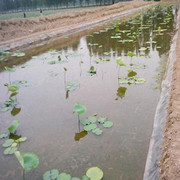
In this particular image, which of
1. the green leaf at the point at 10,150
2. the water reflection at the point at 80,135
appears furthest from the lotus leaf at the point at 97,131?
the green leaf at the point at 10,150

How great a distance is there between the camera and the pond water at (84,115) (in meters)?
2.18

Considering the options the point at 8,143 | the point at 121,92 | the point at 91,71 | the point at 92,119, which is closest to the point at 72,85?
the point at 91,71

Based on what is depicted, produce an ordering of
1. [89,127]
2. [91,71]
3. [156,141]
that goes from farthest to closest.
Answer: [91,71] → [89,127] → [156,141]

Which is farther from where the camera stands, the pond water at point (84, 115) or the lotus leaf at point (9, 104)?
the lotus leaf at point (9, 104)

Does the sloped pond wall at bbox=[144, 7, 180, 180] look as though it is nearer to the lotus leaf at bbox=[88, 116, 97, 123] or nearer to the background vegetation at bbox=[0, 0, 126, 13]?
the lotus leaf at bbox=[88, 116, 97, 123]

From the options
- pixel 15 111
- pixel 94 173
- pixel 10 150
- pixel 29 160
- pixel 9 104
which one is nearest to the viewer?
pixel 29 160

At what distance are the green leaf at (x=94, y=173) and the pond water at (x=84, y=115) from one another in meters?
0.14

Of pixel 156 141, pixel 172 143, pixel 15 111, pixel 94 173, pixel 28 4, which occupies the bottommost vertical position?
pixel 15 111

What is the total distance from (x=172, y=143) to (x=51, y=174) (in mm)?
1262

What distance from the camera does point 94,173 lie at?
192 centimetres

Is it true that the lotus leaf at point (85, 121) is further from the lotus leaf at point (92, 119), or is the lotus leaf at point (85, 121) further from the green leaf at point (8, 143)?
the green leaf at point (8, 143)

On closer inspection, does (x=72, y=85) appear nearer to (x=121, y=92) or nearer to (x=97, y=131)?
(x=121, y=92)

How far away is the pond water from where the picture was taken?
2180 mm

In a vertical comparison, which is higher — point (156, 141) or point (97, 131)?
point (156, 141)
